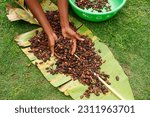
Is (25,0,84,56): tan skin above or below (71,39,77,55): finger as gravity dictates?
above

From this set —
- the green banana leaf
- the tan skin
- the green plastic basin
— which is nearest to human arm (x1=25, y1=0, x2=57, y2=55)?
the tan skin

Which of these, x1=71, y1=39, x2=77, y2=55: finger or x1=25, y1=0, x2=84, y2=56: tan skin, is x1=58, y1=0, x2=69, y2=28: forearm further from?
x1=71, y1=39, x2=77, y2=55: finger

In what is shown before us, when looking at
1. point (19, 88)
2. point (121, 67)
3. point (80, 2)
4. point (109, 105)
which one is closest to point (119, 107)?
point (109, 105)

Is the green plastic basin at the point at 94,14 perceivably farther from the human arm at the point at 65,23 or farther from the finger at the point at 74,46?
the finger at the point at 74,46

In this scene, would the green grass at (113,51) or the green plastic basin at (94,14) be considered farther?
the green plastic basin at (94,14)

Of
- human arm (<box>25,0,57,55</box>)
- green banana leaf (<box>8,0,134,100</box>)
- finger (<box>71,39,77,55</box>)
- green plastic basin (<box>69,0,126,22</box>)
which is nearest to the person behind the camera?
green banana leaf (<box>8,0,134,100</box>)

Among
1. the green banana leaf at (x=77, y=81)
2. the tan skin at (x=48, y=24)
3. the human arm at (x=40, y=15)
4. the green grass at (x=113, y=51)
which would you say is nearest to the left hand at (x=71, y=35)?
the tan skin at (x=48, y=24)

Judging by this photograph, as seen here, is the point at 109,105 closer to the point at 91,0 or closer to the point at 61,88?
the point at 61,88
